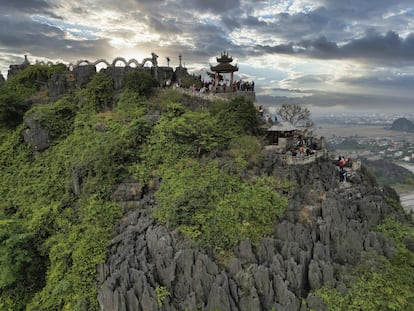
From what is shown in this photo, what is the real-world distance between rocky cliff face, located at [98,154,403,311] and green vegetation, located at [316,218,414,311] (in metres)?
0.53

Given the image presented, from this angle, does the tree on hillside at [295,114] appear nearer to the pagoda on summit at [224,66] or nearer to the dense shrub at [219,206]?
the pagoda on summit at [224,66]

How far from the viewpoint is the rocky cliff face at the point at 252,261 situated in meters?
14.9

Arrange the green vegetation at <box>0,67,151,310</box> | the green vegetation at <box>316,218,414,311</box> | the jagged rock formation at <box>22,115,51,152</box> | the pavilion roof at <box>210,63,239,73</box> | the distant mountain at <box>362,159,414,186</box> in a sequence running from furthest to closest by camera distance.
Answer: the distant mountain at <box>362,159,414,186</box> → the pavilion roof at <box>210,63,239,73</box> → the jagged rock formation at <box>22,115,51,152</box> → the green vegetation at <box>0,67,151,310</box> → the green vegetation at <box>316,218,414,311</box>

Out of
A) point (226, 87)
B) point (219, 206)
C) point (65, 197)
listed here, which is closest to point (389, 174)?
point (226, 87)

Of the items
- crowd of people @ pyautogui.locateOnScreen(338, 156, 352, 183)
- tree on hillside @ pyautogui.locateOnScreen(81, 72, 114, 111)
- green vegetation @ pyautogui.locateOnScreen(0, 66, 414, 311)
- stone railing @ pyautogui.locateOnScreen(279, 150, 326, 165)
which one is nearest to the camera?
green vegetation @ pyautogui.locateOnScreen(0, 66, 414, 311)

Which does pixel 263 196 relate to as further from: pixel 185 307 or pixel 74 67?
pixel 74 67

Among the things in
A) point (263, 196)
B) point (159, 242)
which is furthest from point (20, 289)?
point (263, 196)

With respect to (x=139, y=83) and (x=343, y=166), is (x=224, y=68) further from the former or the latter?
(x=343, y=166)

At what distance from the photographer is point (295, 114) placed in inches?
1523

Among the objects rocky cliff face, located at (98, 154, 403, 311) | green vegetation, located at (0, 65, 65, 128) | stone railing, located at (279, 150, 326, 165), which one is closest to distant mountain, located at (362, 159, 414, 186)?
stone railing, located at (279, 150, 326, 165)

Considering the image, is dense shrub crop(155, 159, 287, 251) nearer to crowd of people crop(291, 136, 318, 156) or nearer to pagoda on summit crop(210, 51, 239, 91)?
crowd of people crop(291, 136, 318, 156)

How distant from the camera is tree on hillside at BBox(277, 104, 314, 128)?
38.1 meters

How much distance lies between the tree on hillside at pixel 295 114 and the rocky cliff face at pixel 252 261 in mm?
18603

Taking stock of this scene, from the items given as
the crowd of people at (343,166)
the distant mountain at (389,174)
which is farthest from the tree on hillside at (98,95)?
the distant mountain at (389,174)
